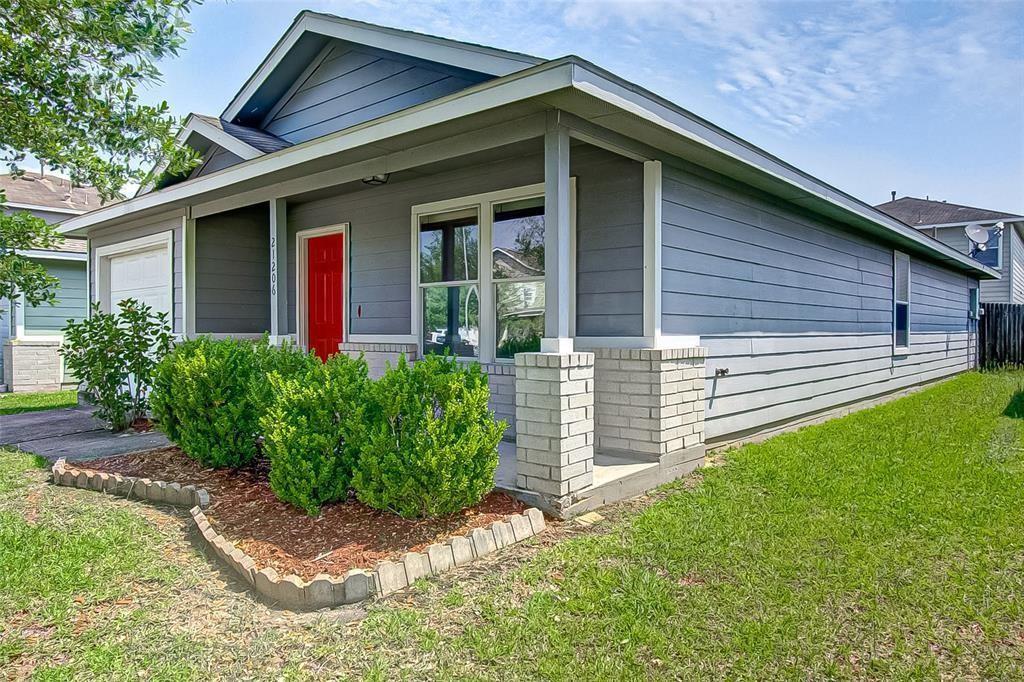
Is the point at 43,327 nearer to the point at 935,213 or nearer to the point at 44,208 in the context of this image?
the point at 44,208

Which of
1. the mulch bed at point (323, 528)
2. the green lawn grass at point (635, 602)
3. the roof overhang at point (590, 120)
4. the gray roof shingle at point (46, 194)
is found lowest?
the green lawn grass at point (635, 602)

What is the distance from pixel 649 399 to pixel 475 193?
268cm

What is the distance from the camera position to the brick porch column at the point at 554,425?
13.5 feet

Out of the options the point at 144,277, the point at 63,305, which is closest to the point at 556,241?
the point at 144,277

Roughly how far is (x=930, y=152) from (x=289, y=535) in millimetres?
18058

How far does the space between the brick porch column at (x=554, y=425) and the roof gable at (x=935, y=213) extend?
60.2 ft

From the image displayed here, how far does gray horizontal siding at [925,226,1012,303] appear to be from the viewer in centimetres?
2088

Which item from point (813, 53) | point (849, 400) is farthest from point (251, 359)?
point (813, 53)

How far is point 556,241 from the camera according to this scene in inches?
165

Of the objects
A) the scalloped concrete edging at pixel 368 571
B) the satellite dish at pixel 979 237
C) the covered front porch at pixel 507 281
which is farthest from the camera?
the satellite dish at pixel 979 237

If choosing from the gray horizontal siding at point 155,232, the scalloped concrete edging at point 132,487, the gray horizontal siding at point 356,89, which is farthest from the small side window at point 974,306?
the scalloped concrete edging at point 132,487

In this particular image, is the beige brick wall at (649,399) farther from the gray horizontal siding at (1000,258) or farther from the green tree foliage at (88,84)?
the gray horizontal siding at (1000,258)

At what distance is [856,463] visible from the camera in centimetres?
563

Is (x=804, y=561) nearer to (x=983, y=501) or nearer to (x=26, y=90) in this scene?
(x=983, y=501)
